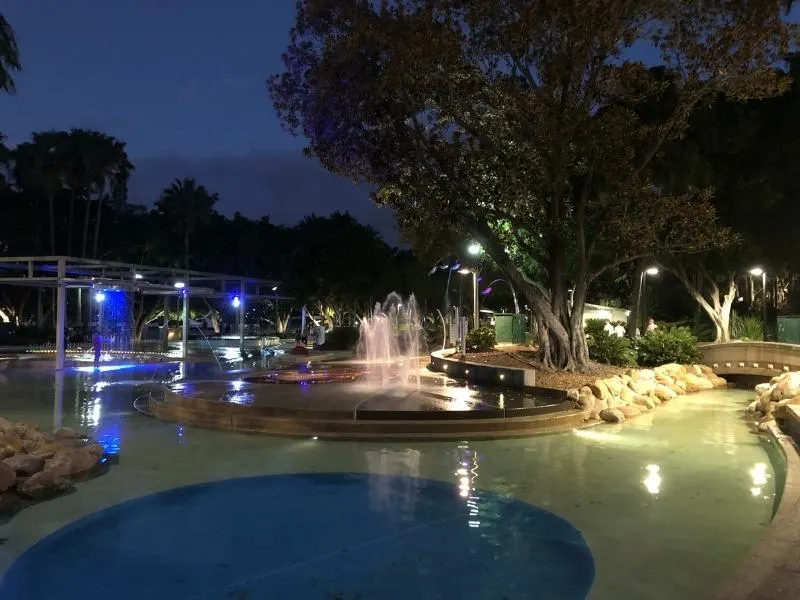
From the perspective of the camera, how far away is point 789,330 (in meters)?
19.1

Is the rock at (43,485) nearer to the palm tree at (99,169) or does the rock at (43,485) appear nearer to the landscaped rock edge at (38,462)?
the landscaped rock edge at (38,462)

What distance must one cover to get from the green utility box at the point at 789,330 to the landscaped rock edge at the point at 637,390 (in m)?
2.60

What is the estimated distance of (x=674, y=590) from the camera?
429 centimetres

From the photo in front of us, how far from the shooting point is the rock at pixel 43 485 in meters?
6.62

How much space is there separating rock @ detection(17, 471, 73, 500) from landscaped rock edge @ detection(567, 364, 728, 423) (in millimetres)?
8583

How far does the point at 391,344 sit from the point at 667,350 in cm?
1372

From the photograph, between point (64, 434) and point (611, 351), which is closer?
point (64, 434)

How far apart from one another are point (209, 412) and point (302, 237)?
28.3 metres

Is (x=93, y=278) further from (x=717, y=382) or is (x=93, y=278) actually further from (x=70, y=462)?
(x=717, y=382)

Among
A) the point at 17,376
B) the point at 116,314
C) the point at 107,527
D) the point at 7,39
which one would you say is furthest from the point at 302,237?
the point at 107,527

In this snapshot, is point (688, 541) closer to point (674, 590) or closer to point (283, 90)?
point (674, 590)

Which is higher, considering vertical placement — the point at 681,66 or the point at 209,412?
the point at 681,66

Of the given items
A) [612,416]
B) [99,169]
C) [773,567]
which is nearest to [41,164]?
[99,169]

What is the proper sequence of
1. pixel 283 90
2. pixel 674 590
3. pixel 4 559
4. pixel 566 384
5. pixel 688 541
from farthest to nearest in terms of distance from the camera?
pixel 283 90
pixel 566 384
pixel 688 541
pixel 4 559
pixel 674 590
